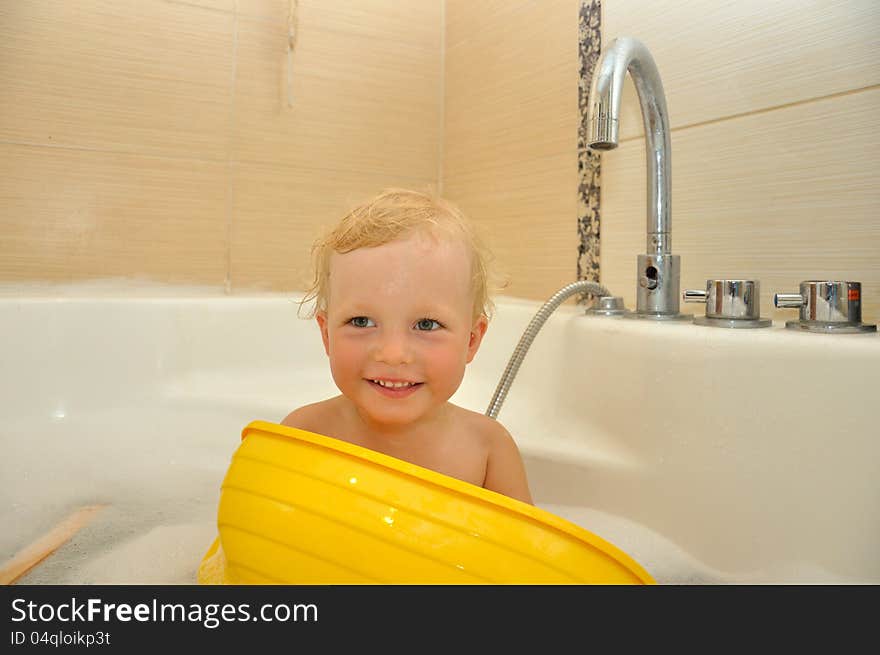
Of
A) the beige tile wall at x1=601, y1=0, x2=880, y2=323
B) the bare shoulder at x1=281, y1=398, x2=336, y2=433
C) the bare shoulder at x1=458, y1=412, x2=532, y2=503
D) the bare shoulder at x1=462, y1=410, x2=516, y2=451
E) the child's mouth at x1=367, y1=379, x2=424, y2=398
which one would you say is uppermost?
the beige tile wall at x1=601, y1=0, x2=880, y2=323

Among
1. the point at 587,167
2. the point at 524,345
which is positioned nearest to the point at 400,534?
the point at 524,345

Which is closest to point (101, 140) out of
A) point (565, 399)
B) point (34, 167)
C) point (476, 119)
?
point (34, 167)

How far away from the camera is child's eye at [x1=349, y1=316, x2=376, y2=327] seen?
2.20 feet

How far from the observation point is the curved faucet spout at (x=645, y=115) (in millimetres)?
870

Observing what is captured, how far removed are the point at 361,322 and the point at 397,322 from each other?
0.04 metres

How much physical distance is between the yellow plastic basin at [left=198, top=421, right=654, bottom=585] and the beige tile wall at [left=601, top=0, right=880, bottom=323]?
594mm

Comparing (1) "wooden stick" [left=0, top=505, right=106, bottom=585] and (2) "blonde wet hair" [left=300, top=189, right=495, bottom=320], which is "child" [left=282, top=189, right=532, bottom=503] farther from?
(1) "wooden stick" [left=0, top=505, right=106, bottom=585]

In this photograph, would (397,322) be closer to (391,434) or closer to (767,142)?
(391,434)

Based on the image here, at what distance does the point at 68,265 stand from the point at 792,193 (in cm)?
130

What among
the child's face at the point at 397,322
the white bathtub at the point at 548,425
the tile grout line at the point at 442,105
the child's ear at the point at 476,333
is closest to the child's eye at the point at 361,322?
the child's face at the point at 397,322

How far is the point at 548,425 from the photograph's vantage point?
1.10 meters

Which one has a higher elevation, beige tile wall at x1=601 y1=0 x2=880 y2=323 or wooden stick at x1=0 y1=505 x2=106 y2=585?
beige tile wall at x1=601 y1=0 x2=880 y2=323

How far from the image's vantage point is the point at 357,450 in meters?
0.52

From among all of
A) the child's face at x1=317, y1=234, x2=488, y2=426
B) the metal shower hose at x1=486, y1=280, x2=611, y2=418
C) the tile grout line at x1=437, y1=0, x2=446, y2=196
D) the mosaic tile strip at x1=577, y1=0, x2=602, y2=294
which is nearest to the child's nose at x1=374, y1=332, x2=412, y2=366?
the child's face at x1=317, y1=234, x2=488, y2=426
